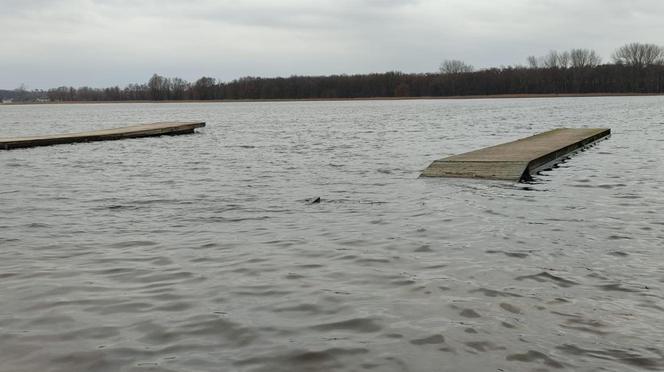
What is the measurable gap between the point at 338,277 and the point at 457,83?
15871cm

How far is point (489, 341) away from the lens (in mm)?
4305

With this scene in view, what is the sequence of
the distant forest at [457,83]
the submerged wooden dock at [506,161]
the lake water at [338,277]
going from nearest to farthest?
the lake water at [338,277] → the submerged wooden dock at [506,161] → the distant forest at [457,83]

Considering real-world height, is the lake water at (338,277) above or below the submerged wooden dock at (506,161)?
below

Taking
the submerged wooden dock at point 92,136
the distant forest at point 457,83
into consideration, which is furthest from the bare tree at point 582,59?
the submerged wooden dock at point 92,136

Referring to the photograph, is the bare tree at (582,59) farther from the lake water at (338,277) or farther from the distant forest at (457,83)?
the lake water at (338,277)

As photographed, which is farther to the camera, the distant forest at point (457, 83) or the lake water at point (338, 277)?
Result: the distant forest at point (457, 83)

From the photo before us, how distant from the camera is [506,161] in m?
13.4

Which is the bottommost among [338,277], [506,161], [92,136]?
[338,277]

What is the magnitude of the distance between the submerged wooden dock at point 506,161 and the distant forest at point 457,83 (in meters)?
137

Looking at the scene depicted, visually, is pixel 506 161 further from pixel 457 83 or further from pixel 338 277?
pixel 457 83

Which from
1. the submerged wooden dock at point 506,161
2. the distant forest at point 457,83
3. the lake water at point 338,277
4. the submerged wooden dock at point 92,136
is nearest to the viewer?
the lake water at point 338,277

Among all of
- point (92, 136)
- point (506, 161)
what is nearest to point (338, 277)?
point (506, 161)

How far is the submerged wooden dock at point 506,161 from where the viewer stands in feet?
41.9

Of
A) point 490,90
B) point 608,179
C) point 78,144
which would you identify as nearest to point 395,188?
point 608,179
